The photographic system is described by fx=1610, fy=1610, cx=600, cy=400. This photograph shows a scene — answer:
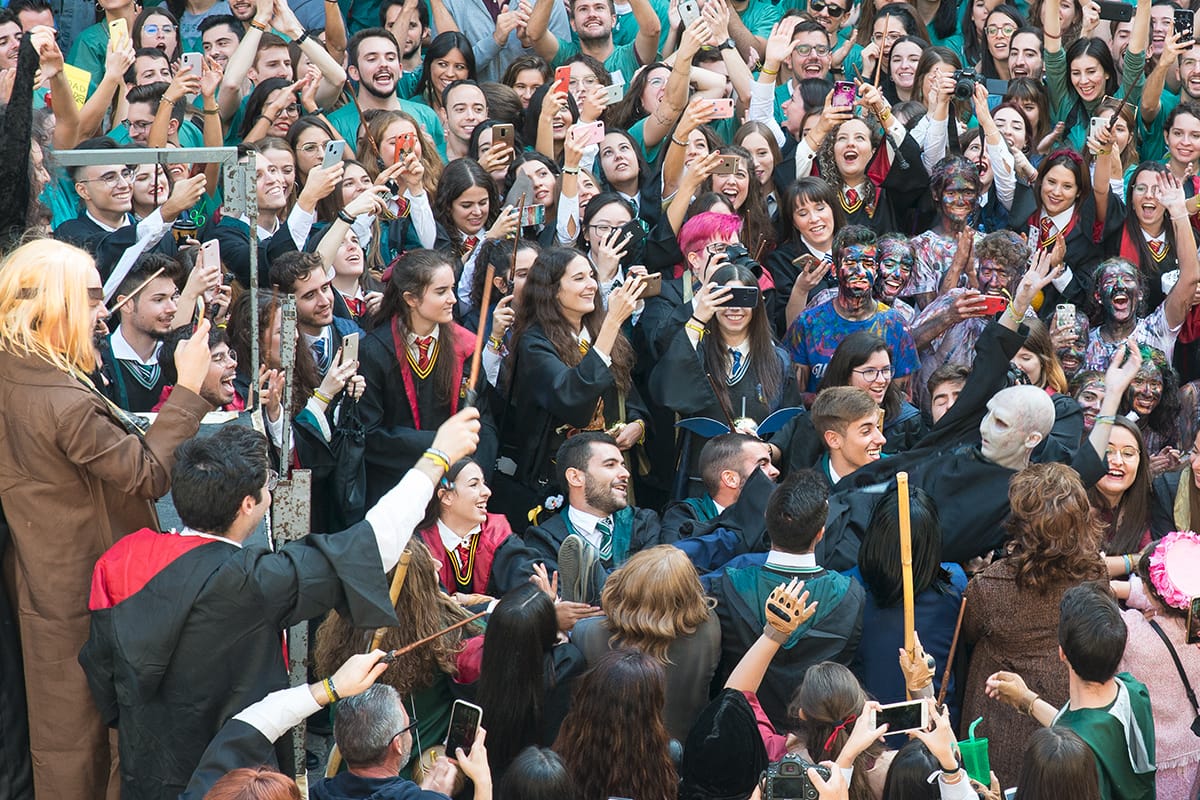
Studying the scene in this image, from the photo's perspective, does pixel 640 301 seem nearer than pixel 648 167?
Yes

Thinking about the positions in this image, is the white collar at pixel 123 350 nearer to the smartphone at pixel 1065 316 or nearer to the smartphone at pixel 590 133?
the smartphone at pixel 590 133

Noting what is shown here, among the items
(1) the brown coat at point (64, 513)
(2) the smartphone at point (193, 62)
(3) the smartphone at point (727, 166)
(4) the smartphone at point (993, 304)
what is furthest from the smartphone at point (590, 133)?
(1) the brown coat at point (64, 513)

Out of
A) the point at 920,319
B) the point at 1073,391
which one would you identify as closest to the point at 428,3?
the point at 920,319

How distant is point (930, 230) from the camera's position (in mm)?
8359

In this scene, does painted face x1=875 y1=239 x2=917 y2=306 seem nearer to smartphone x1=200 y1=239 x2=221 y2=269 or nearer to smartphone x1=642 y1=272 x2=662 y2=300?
smartphone x1=642 y1=272 x2=662 y2=300

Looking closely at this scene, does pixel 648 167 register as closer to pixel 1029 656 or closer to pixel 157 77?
pixel 157 77

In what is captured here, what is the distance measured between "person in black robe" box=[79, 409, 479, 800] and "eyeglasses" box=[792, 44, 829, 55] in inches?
231

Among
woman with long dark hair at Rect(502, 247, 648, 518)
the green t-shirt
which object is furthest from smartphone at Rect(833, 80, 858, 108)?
woman with long dark hair at Rect(502, 247, 648, 518)

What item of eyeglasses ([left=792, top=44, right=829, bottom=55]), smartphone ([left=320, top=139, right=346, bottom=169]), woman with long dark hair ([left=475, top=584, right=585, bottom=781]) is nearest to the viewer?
woman with long dark hair ([left=475, top=584, right=585, bottom=781])

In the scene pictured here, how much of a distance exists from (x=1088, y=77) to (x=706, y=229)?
335 centimetres

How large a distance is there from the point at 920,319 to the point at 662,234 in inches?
50.5

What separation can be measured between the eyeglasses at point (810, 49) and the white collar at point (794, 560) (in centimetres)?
A: 519

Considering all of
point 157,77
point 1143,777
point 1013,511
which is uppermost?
point 157,77

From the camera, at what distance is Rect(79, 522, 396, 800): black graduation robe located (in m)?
4.09
